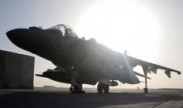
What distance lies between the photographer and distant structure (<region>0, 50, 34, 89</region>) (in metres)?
36.5

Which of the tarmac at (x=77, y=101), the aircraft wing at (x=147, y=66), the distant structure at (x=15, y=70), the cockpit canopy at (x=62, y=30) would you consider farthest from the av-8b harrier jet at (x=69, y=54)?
the distant structure at (x=15, y=70)

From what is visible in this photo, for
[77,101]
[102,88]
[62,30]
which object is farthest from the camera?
[102,88]

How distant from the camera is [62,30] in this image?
21609 mm

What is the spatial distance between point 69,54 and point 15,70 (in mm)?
18715

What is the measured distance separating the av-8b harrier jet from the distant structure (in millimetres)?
14945

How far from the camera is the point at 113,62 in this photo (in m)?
24.8

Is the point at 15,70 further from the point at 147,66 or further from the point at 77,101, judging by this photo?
the point at 77,101

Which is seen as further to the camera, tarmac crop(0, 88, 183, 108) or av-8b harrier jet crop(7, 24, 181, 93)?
av-8b harrier jet crop(7, 24, 181, 93)

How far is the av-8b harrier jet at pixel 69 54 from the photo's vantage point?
19219 mm

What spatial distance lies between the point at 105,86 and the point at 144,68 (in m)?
6.60

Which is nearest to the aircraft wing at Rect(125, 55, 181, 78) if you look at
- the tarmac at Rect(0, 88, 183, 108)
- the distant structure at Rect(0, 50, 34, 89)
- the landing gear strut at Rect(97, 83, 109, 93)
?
the landing gear strut at Rect(97, 83, 109, 93)

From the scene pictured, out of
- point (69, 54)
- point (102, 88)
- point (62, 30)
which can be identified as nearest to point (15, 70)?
point (102, 88)

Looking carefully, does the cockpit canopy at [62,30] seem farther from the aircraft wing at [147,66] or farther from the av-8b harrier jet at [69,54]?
the aircraft wing at [147,66]

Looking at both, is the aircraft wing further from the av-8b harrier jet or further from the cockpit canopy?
the cockpit canopy
